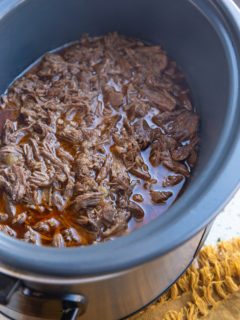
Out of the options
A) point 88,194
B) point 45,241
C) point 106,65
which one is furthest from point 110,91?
point 45,241

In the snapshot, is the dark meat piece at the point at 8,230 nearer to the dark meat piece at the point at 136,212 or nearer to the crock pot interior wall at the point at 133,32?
the dark meat piece at the point at 136,212

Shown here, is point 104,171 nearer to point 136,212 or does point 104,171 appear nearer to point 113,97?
point 136,212

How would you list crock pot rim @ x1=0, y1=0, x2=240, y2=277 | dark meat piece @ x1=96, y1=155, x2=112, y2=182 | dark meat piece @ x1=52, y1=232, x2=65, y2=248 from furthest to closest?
dark meat piece @ x1=96, y1=155, x2=112, y2=182
dark meat piece @ x1=52, y1=232, x2=65, y2=248
crock pot rim @ x1=0, y1=0, x2=240, y2=277

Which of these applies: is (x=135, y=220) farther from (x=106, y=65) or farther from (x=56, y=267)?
(x=106, y=65)

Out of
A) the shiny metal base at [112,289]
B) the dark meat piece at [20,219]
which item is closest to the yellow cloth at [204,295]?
the shiny metal base at [112,289]

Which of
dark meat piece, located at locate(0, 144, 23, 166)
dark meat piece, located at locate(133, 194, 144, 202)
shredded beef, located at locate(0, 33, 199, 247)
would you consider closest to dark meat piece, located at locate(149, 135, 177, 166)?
shredded beef, located at locate(0, 33, 199, 247)

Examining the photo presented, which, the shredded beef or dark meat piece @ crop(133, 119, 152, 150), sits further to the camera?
dark meat piece @ crop(133, 119, 152, 150)

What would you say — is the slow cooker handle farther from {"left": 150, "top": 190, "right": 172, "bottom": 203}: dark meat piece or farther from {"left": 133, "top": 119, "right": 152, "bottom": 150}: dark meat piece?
{"left": 133, "top": 119, "right": 152, "bottom": 150}: dark meat piece
